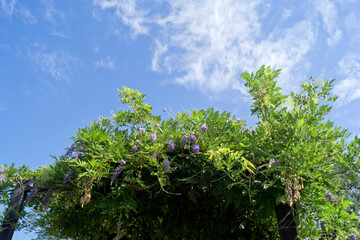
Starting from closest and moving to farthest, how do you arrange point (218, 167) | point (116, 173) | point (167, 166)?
1. point (218, 167)
2. point (167, 166)
3. point (116, 173)

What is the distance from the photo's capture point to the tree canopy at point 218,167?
2535 mm

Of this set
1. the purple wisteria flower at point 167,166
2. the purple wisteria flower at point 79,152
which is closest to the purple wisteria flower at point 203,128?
the purple wisteria flower at point 167,166

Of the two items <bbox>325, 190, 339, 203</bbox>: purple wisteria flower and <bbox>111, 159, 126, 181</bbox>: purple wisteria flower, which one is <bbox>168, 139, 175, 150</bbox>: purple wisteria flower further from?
<bbox>325, 190, 339, 203</bbox>: purple wisteria flower

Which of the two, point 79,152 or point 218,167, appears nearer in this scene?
point 218,167

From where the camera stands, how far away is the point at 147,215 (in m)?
3.54

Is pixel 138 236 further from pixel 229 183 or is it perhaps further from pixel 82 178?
pixel 229 183

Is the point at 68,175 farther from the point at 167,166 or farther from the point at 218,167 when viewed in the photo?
the point at 218,167

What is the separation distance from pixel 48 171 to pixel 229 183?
2.15 meters

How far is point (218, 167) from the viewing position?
2.50m

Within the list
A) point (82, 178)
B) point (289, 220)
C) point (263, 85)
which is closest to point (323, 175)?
point (289, 220)

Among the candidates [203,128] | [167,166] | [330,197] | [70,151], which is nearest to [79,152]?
[70,151]

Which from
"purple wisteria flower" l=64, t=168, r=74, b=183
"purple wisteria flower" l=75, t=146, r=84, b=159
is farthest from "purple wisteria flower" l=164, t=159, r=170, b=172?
"purple wisteria flower" l=64, t=168, r=74, b=183

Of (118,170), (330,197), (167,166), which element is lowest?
(330,197)

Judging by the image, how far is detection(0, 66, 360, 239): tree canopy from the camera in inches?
99.8
